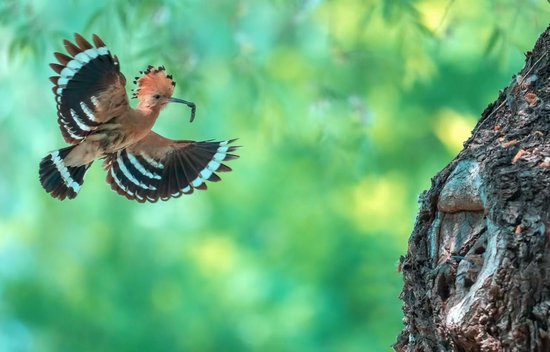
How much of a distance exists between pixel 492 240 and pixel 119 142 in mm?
999

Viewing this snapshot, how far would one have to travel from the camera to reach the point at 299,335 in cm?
243

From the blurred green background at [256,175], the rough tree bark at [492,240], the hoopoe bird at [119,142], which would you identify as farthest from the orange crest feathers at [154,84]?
the rough tree bark at [492,240]

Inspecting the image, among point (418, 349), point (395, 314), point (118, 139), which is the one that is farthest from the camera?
point (395, 314)

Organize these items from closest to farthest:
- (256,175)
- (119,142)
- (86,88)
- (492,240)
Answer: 1. (492,240)
2. (86,88)
3. (119,142)
4. (256,175)

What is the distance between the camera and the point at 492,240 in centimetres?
103

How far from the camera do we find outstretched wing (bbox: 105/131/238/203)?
6.06ft

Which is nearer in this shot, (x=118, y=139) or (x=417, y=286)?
(x=417, y=286)

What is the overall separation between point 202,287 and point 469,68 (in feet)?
3.27

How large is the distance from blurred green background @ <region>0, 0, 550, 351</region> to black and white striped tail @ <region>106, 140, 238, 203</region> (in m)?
0.55

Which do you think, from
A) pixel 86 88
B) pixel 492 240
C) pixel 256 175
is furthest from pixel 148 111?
pixel 492 240

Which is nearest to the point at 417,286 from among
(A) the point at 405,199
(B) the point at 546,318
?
(B) the point at 546,318

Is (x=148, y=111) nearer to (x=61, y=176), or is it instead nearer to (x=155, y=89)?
(x=155, y=89)

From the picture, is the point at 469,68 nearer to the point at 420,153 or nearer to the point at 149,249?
the point at 420,153

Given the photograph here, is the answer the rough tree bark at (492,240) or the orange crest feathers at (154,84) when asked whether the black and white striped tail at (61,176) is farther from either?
the rough tree bark at (492,240)
